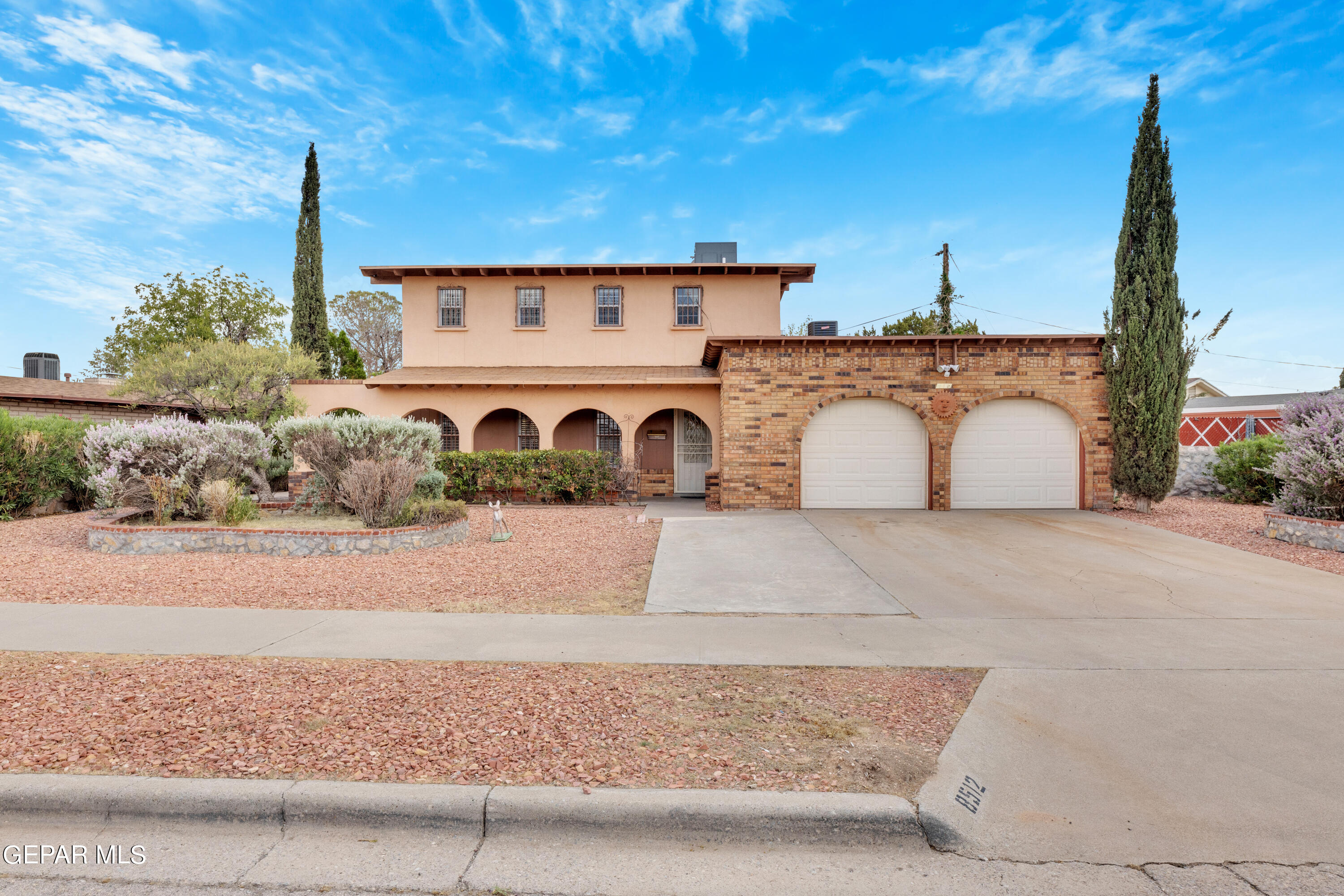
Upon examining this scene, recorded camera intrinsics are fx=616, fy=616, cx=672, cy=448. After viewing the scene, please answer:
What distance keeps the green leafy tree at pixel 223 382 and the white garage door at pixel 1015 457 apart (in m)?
17.5

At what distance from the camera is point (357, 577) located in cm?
728

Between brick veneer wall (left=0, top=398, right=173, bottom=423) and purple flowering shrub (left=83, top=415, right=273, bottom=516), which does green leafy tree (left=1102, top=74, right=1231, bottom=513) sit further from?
brick veneer wall (left=0, top=398, right=173, bottom=423)

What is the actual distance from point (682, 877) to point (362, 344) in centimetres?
3978

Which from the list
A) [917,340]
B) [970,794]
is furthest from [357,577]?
[917,340]

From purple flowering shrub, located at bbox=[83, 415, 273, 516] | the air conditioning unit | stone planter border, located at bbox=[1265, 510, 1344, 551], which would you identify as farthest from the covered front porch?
the air conditioning unit

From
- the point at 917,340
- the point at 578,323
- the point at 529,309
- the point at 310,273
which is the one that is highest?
the point at 310,273

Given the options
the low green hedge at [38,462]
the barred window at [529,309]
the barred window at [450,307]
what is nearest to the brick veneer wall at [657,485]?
the barred window at [529,309]

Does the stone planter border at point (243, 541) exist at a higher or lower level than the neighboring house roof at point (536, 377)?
lower

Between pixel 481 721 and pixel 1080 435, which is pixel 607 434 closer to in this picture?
pixel 1080 435

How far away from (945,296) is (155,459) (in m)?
27.7

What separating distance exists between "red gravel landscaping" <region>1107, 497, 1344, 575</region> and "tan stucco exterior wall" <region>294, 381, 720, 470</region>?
32.8ft

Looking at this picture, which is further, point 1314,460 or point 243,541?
point 1314,460

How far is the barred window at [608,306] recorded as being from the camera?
1867 centimetres

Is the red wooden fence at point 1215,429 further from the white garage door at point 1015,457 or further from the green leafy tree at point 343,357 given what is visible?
the green leafy tree at point 343,357
